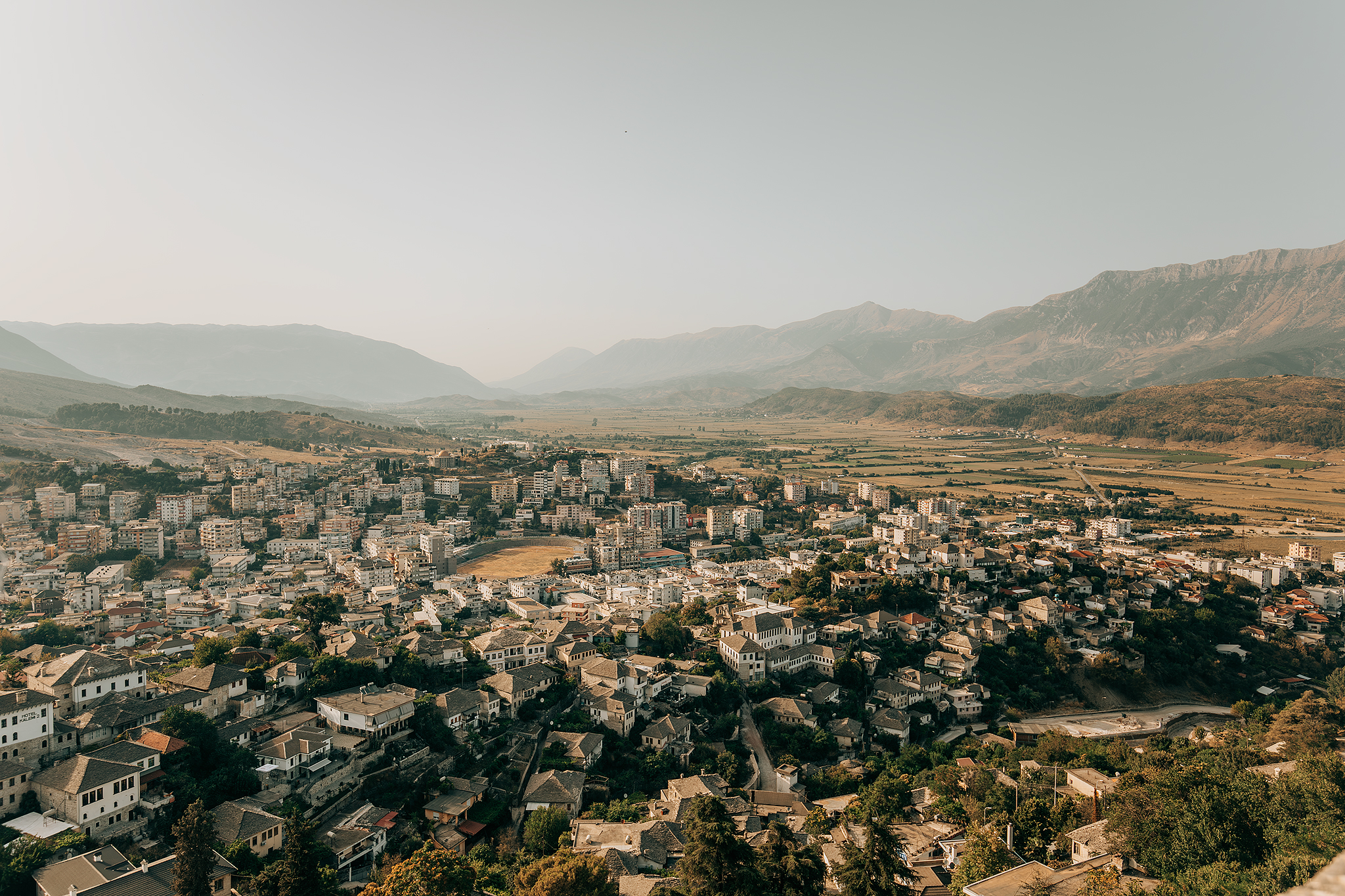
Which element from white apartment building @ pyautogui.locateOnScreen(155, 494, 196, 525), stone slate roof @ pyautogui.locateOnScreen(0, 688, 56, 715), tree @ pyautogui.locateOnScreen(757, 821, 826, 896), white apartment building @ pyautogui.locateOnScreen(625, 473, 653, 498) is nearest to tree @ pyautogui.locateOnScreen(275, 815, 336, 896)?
stone slate roof @ pyautogui.locateOnScreen(0, 688, 56, 715)

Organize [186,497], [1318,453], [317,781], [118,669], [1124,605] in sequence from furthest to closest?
[1318,453], [186,497], [1124,605], [118,669], [317,781]

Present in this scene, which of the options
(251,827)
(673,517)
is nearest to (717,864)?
(251,827)

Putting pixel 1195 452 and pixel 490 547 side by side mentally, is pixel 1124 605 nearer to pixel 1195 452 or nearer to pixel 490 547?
pixel 490 547

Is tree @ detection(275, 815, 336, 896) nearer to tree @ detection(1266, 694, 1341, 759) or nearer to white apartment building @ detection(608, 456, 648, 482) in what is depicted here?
tree @ detection(1266, 694, 1341, 759)

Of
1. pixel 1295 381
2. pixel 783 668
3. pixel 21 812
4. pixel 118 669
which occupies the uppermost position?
pixel 1295 381

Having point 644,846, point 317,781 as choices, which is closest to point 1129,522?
point 644,846

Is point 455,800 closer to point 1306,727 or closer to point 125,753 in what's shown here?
point 125,753
